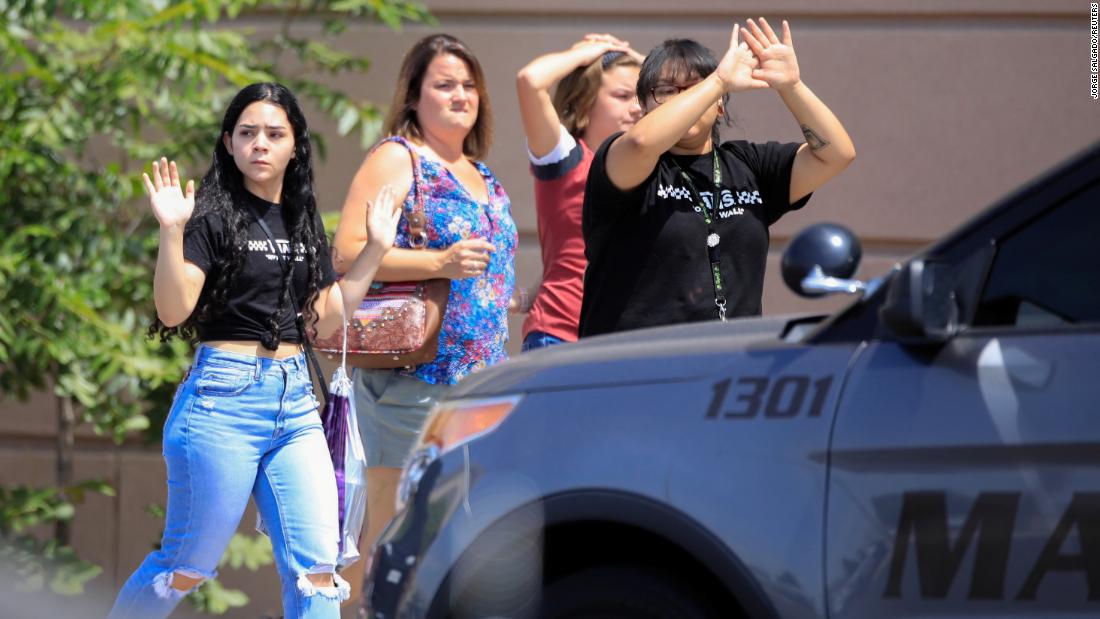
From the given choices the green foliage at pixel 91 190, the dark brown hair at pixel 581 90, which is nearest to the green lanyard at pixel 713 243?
the dark brown hair at pixel 581 90

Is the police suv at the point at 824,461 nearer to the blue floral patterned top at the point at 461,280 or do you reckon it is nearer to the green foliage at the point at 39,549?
the blue floral patterned top at the point at 461,280

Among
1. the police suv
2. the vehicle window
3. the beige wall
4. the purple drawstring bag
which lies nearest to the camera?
the police suv

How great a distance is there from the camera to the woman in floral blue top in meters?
5.20

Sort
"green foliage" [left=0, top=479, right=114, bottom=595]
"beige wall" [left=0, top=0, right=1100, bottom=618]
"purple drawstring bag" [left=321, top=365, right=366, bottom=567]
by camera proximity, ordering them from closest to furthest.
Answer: "purple drawstring bag" [left=321, top=365, right=366, bottom=567] → "green foliage" [left=0, top=479, right=114, bottom=595] → "beige wall" [left=0, top=0, right=1100, bottom=618]

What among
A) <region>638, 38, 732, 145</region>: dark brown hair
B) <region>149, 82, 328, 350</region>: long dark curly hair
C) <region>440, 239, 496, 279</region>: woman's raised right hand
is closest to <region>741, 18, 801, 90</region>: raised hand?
<region>638, 38, 732, 145</region>: dark brown hair

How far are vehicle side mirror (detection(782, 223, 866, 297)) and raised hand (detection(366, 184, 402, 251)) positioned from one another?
5.84 feet

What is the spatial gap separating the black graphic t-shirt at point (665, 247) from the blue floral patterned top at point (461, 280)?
33.8 inches

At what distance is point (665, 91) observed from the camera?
175 inches

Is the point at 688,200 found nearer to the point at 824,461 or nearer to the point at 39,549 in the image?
the point at 824,461

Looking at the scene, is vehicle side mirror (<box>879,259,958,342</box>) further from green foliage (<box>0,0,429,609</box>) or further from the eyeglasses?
green foliage (<box>0,0,429,609</box>)

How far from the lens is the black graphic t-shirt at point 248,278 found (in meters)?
4.48

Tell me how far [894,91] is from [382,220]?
10.6ft

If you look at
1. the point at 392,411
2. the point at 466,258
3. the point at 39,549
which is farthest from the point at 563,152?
the point at 39,549

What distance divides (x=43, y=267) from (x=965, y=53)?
4177 millimetres
